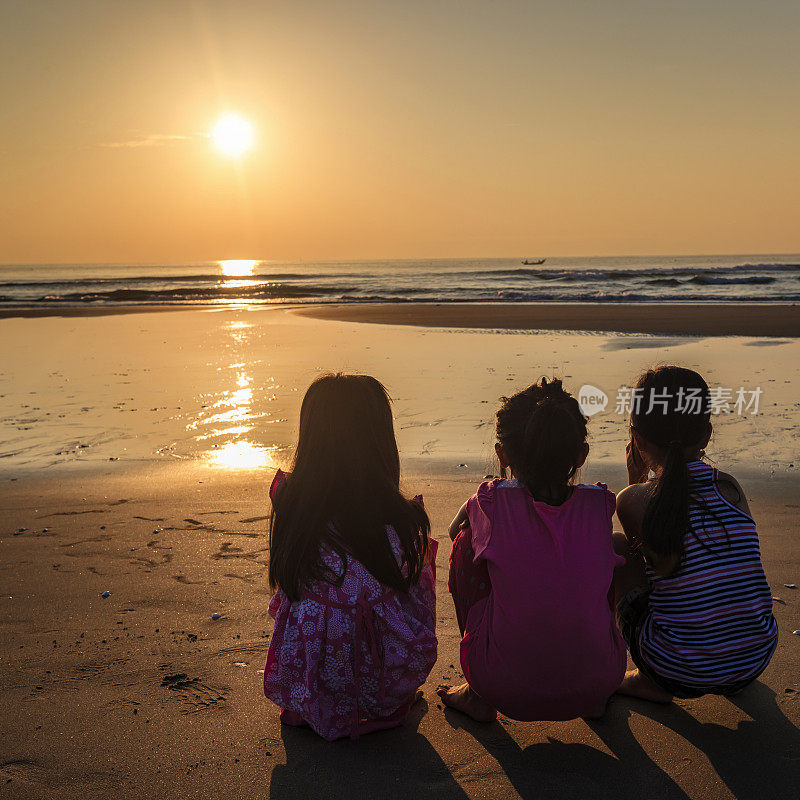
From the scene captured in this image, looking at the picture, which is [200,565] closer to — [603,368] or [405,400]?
[405,400]

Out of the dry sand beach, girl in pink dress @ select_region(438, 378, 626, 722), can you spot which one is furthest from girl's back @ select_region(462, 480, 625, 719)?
the dry sand beach

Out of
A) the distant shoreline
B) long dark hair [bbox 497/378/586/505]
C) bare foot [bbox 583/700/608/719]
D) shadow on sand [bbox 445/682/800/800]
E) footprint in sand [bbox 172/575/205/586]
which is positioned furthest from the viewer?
the distant shoreline

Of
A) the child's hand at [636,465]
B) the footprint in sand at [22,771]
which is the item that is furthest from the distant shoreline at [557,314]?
the footprint in sand at [22,771]

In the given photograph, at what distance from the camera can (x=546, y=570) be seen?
2.36 metres

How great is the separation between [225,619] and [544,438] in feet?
5.87

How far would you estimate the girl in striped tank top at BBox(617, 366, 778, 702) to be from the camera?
2.45 meters

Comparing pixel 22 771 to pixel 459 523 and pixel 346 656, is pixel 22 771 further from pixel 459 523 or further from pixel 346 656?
pixel 459 523

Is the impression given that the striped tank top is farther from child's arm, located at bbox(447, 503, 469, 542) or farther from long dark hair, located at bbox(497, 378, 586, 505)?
child's arm, located at bbox(447, 503, 469, 542)

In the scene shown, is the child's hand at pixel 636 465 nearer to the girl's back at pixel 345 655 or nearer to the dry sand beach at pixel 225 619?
the dry sand beach at pixel 225 619

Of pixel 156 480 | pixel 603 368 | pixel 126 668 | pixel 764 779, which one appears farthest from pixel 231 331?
pixel 764 779

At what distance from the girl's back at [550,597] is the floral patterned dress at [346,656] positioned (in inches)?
12.6

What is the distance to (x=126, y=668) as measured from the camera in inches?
116

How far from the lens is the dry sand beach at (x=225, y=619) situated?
233cm

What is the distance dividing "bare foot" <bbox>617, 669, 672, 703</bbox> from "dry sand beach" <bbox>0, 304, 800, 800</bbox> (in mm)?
42
